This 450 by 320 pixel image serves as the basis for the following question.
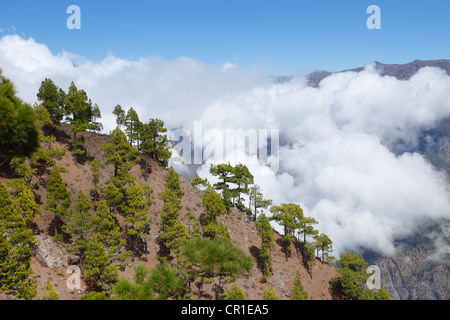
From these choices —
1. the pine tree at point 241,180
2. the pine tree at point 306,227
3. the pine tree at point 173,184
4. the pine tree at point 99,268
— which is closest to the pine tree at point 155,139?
the pine tree at point 173,184

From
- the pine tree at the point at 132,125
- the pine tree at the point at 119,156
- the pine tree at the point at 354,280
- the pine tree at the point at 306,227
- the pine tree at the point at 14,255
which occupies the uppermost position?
the pine tree at the point at 132,125

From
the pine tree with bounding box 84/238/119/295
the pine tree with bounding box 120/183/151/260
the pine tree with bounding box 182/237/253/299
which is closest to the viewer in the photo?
the pine tree with bounding box 182/237/253/299

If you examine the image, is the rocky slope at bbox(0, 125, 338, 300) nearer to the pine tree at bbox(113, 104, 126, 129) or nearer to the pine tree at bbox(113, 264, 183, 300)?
the pine tree at bbox(113, 104, 126, 129)

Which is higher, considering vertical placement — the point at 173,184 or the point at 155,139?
the point at 155,139

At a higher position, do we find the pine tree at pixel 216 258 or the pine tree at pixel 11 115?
the pine tree at pixel 11 115

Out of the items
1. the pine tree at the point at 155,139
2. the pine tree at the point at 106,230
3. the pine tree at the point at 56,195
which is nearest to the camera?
the pine tree at the point at 106,230

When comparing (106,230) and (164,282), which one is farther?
(106,230)

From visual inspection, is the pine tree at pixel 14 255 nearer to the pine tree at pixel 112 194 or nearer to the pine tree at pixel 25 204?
the pine tree at pixel 25 204

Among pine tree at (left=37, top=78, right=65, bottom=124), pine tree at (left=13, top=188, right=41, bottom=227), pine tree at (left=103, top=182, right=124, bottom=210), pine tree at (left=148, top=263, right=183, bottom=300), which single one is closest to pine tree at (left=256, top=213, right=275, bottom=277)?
pine tree at (left=103, top=182, right=124, bottom=210)

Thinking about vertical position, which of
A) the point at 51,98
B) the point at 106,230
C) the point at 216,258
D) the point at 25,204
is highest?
the point at 51,98

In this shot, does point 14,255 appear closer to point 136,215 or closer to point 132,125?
point 136,215

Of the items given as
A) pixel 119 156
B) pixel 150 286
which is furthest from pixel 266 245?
pixel 150 286
